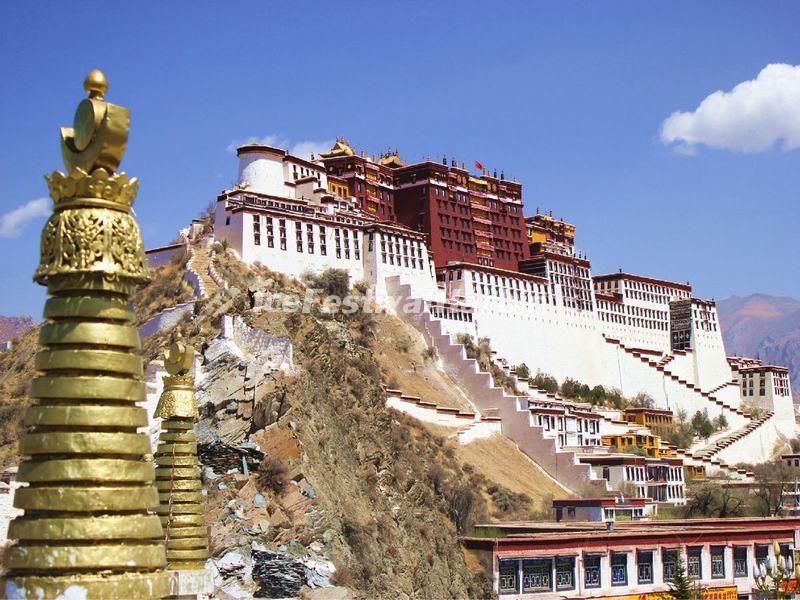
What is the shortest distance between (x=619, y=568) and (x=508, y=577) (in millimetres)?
4032

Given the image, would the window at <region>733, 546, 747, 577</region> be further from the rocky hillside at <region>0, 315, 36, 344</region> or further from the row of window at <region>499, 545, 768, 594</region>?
the rocky hillside at <region>0, 315, 36, 344</region>

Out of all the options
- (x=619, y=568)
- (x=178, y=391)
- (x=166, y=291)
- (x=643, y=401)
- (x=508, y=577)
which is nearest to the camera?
(x=178, y=391)

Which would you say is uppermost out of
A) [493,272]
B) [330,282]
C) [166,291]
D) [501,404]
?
[493,272]

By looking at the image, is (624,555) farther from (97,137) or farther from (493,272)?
(493,272)

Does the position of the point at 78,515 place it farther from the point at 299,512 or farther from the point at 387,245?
the point at 387,245

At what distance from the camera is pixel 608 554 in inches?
1455

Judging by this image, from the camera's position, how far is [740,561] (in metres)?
39.8

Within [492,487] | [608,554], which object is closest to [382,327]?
[492,487]

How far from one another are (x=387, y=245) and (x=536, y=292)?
13734mm

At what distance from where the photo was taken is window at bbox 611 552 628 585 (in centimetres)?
3712

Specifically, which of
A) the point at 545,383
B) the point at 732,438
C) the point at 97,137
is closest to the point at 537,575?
the point at 97,137

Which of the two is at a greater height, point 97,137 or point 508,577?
point 97,137

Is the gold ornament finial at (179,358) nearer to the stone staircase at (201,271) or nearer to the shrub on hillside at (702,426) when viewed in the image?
the stone staircase at (201,271)

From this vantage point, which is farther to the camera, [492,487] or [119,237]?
[492,487]
